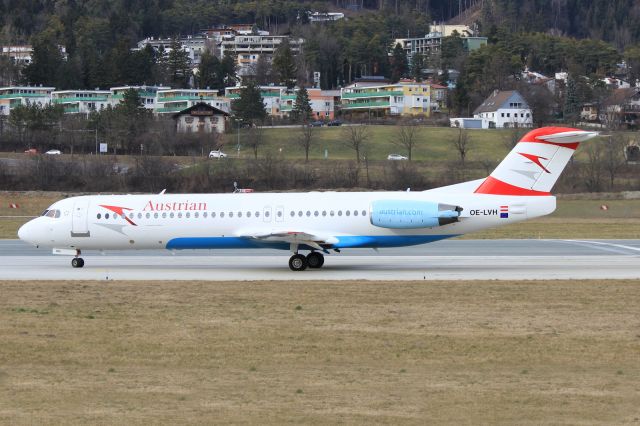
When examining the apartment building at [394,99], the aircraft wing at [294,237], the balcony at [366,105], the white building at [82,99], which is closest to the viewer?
the aircraft wing at [294,237]

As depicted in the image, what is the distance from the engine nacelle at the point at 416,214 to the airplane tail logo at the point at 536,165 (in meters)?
1.54

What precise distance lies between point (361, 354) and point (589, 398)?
452cm

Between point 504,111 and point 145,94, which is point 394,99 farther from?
point 145,94

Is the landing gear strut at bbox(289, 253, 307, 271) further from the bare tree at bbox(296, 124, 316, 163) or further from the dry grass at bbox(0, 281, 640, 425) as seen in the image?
the bare tree at bbox(296, 124, 316, 163)

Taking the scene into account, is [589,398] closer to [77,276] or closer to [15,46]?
[77,276]

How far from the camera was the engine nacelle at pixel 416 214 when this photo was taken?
102 ft

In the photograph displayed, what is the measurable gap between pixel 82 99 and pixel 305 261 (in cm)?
11526

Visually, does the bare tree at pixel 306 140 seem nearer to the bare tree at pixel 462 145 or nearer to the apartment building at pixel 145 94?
the bare tree at pixel 462 145

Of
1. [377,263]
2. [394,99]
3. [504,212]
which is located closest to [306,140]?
[394,99]

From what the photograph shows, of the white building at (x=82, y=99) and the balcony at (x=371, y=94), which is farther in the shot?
the balcony at (x=371, y=94)

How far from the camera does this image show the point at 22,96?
142 metres

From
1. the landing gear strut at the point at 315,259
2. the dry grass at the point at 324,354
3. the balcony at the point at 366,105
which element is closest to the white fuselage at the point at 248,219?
the landing gear strut at the point at 315,259

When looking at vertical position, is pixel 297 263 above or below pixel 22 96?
below

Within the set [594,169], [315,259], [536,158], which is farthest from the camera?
[594,169]
